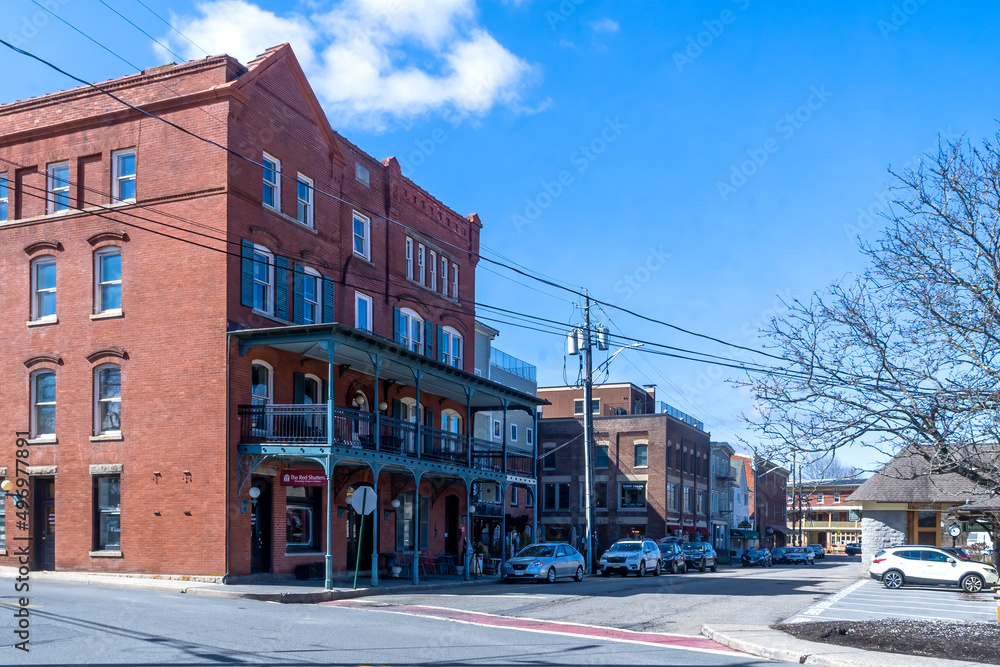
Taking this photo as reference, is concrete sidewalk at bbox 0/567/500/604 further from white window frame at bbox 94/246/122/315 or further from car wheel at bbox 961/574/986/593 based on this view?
car wheel at bbox 961/574/986/593

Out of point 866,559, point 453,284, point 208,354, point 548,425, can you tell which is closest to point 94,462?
point 208,354

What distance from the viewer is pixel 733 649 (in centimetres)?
1501

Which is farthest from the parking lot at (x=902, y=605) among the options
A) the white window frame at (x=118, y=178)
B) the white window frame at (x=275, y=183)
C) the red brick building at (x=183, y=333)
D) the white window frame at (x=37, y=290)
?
the white window frame at (x=37, y=290)

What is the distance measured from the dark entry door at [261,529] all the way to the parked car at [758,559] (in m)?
43.7

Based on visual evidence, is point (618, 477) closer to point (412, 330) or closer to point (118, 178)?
point (412, 330)

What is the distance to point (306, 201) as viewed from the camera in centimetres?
2981

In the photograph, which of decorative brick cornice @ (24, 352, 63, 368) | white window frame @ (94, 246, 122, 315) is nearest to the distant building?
white window frame @ (94, 246, 122, 315)

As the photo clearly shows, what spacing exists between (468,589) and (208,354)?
31.6ft

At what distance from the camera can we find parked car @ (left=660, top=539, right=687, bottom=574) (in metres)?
44.4

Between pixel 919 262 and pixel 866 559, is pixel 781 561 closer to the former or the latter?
pixel 866 559

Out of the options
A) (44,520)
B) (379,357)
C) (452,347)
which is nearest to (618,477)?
(452,347)

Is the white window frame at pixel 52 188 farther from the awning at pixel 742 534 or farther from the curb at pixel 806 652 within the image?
the awning at pixel 742 534

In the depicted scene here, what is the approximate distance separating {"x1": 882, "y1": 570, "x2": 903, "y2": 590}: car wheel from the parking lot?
23cm

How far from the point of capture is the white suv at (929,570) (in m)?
30.6
